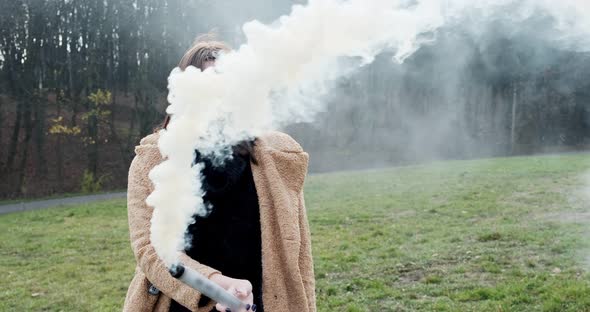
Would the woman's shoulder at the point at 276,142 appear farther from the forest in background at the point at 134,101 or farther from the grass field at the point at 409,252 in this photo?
the forest in background at the point at 134,101

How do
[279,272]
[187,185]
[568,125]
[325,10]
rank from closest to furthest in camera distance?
1. [187,185]
2. [279,272]
3. [325,10]
4. [568,125]

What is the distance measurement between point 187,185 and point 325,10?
107cm

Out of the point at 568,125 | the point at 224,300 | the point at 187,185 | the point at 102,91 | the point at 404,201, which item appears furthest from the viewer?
the point at 102,91

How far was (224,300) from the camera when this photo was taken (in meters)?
1.93

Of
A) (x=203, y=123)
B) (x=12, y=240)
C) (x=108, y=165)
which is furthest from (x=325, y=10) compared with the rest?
(x=108, y=165)

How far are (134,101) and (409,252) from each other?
22.1m

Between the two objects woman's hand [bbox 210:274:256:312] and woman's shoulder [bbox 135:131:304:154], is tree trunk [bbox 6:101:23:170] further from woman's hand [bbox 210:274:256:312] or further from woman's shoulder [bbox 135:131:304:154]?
woman's hand [bbox 210:274:256:312]

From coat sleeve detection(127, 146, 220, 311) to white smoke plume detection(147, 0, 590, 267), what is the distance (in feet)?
0.49

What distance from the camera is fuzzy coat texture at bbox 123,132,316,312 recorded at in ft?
7.73

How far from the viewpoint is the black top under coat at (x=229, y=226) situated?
2.39 metres

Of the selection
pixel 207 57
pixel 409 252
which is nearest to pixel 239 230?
pixel 207 57

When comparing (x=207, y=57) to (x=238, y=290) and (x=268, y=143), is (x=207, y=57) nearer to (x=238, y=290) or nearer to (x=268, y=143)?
(x=268, y=143)

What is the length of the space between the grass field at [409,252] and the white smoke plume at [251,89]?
3892 millimetres

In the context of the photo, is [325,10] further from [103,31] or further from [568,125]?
[103,31]
